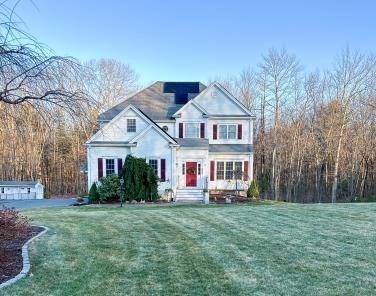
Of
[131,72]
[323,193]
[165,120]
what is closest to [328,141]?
[323,193]

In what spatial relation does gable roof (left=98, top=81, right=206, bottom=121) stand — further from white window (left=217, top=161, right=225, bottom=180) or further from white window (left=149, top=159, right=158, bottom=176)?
white window (left=217, top=161, right=225, bottom=180)

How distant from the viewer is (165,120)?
72.3 ft

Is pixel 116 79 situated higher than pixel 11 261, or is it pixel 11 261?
pixel 116 79

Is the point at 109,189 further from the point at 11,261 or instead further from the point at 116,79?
the point at 116,79

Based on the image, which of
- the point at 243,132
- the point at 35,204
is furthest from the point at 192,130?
the point at 35,204

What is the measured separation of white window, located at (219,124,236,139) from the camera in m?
22.3

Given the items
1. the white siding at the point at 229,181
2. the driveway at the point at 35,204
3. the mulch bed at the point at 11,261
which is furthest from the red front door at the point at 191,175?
the mulch bed at the point at 11,261

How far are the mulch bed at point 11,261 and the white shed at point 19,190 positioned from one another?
61.4 feet

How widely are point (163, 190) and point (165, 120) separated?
4.90 meters

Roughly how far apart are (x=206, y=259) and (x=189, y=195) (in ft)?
48.8

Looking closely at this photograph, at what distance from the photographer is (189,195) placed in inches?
795

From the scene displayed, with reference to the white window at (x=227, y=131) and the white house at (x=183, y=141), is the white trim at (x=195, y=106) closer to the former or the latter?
→ the white house at (x=183, y=141)

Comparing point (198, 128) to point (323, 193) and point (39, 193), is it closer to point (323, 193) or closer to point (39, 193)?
point (39, 193)

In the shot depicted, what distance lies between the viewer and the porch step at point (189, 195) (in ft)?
65.2
